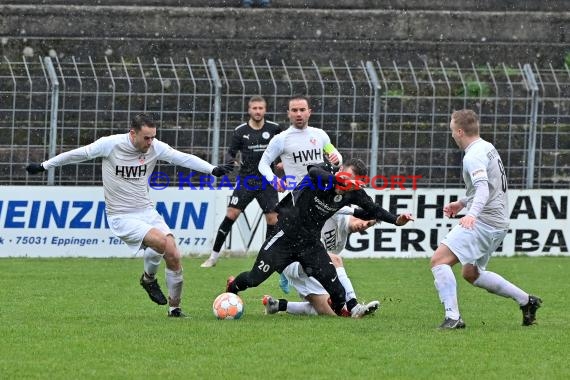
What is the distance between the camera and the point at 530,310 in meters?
11.3

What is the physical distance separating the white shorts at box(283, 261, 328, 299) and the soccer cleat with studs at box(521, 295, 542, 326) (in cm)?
199

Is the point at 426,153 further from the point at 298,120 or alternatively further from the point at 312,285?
the point at 312,285

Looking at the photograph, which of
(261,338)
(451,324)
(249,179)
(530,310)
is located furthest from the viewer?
(249,179)

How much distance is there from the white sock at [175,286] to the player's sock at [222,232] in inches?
243

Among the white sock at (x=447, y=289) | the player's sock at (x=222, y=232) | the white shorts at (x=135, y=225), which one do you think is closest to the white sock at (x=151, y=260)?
the white shorts at (x=135, y=225)

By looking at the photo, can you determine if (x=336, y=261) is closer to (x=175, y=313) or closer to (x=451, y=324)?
(x=175, y=313)

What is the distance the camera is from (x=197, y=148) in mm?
20422

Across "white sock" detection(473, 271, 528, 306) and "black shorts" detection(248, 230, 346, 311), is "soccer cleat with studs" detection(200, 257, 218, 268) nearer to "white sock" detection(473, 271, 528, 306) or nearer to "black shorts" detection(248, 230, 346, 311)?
"black shorts" detection(248, 230, 346, 311)

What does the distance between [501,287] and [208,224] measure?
9080 millimetres

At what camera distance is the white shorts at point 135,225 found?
479 inches

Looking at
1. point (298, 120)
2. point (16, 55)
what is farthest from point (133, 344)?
point (16, 55)

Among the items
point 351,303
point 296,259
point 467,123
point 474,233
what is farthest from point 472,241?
point 296,259

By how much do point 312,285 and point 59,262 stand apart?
7.18m

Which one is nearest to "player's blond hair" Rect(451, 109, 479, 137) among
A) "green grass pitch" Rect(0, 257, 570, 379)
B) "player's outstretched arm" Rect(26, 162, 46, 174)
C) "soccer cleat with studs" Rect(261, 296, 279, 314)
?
"green grass pitch" Rect(0, 257, 570, 379)
